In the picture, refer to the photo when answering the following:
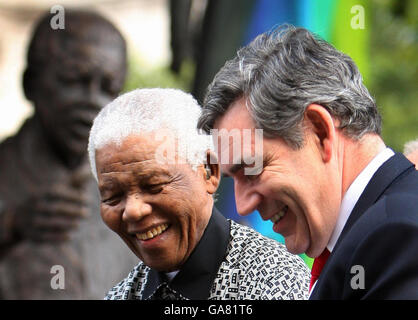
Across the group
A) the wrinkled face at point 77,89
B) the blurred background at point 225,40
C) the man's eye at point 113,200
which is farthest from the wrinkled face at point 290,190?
the wrinkled face at point 77,89

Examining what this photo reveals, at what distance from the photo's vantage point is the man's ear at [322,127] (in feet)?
7.83

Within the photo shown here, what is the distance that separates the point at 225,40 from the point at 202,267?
4.64 meters

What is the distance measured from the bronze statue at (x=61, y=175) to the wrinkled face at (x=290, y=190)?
352 cm

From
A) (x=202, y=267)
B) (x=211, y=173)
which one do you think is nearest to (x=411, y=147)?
(x=211, y=173)

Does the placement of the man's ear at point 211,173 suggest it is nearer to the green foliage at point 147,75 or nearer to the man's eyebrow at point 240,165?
the man's eyebrow at point 240,165

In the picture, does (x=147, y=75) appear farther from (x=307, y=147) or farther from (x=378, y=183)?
(x=378, y=183)

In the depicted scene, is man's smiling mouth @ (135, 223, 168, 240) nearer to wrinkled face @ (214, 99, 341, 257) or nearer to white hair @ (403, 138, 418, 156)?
wrinkled face @ (214, 99, 341, 257)

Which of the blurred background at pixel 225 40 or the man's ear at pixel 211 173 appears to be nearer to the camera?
the man's ear at pixel 211 173

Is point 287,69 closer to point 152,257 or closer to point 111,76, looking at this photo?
point 152,257

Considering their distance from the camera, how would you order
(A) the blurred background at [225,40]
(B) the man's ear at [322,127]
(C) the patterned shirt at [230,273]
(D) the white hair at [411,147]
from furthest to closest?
1. (A) the blurred background at [225,40]
2. (D) the white hair at [411,147]
3. (C) the patterned shirt at [230,273]
4. (B) the man's ear at [322,127]

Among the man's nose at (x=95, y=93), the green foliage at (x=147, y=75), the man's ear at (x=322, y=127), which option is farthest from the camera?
the green foliage at (x=147, y=75)

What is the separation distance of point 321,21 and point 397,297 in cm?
502

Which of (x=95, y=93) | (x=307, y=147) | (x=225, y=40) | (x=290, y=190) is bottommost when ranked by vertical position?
(x=290, y=190)

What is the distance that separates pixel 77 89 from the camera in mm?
6168
